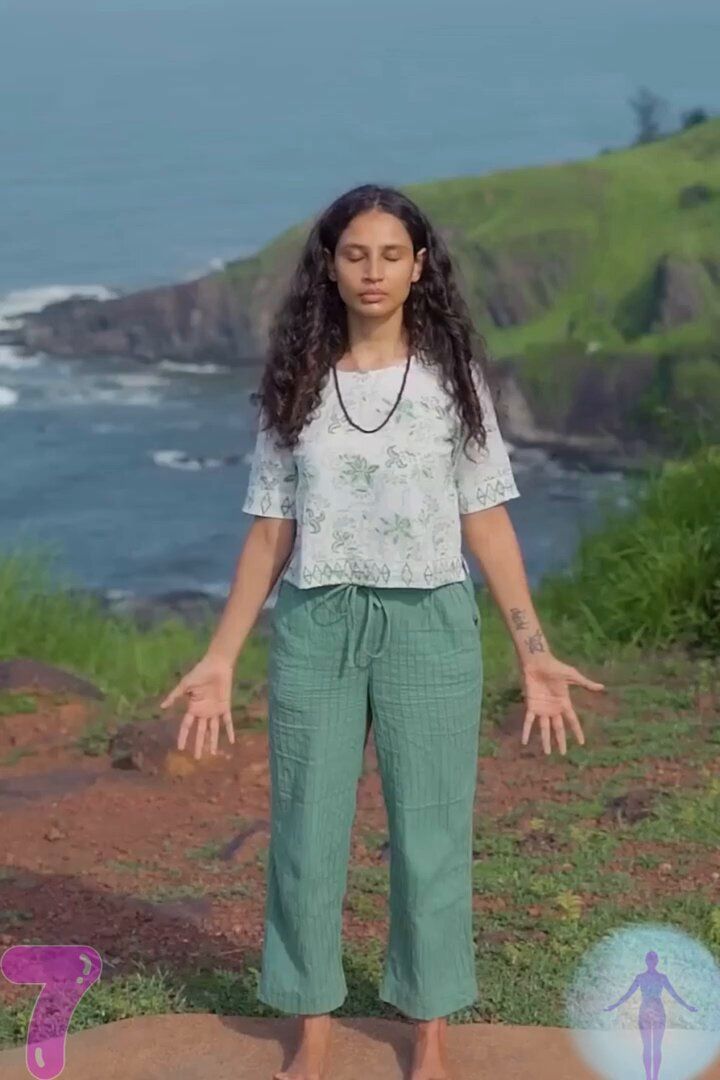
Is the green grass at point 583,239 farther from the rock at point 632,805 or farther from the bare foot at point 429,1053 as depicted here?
the bare foot at point 429,1053

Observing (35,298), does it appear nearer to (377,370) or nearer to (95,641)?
(95,641)

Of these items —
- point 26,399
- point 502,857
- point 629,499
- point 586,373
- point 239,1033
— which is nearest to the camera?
point 239,1033

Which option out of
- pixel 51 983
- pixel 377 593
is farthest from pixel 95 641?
pixel 377 593

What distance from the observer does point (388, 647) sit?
2926 mm

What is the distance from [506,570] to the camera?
9.89 feet

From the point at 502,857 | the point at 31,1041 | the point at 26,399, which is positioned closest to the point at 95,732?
the point at 502,857

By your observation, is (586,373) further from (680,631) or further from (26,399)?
(680,631)

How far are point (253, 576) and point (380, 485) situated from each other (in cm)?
29

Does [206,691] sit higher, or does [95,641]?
[206,691]

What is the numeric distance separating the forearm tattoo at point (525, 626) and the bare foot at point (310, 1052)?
2.36 ft

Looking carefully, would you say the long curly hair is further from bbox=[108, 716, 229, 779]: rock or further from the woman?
bbox=[108, 716, 229, 779]: rock

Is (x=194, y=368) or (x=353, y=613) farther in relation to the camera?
(x=194, y=368)

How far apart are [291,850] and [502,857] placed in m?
1.48

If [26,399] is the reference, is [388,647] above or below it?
above
